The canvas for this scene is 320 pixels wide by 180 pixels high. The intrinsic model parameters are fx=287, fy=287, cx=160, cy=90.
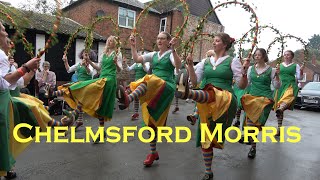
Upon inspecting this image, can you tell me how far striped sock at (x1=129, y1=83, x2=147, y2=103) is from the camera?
3.76m

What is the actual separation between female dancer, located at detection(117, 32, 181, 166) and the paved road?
1.35 feet

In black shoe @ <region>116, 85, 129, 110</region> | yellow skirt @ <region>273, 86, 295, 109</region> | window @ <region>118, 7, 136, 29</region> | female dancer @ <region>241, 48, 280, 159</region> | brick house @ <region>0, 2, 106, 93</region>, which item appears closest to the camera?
black shoe @ <region>116, 85, 129, 110</region>

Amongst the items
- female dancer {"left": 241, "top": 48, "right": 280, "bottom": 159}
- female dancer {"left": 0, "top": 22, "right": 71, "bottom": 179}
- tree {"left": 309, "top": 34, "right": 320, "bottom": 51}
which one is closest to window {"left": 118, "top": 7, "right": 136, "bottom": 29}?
female dancer {"left": 241, "top": 48, "right": 280, "bottom": 159}

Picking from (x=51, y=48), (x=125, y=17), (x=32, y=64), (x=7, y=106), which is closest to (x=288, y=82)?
(x=32, y=64)

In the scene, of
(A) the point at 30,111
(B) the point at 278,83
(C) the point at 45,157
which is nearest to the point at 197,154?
(B) the point at 278,83

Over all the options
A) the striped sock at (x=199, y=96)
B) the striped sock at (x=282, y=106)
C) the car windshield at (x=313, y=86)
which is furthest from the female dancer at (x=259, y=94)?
the car windshield at (x=313, y=86)

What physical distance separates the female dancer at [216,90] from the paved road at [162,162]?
Answer: 27.9 inches

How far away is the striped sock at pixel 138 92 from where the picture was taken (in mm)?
3764

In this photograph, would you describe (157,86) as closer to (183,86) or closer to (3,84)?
(183,86)

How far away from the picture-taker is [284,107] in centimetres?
661

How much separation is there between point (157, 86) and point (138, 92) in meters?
0.32

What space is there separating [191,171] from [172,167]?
300 mm

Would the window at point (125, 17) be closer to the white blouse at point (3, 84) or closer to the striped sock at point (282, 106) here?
the striped sock at point (282, 106)

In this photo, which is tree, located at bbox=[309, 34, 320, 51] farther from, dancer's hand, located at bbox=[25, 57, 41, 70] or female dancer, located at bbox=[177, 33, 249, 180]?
dancer's hand, located at bbox=[25, 57, 41, 70]
